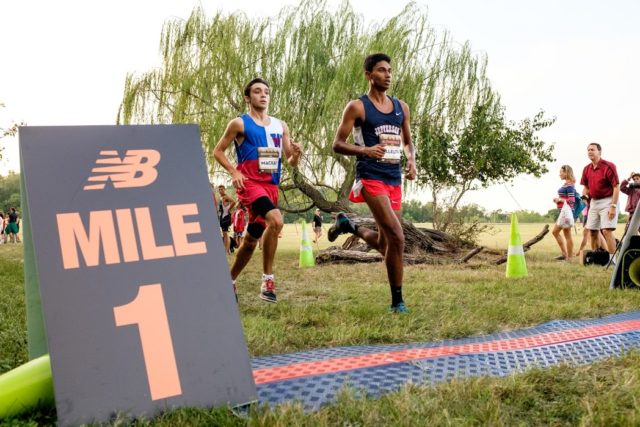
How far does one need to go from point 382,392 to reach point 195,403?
0.80 m

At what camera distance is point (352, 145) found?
4746 millimetres

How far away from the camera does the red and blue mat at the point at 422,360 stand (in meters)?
2.52

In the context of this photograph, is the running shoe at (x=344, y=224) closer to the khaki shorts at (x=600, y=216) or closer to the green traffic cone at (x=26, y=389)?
the green traffic cone at (x=26, y=389)

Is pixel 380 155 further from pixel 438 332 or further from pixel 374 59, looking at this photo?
pixel 438 332

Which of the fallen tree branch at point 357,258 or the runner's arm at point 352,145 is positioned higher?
the runner's arm at point 352,145

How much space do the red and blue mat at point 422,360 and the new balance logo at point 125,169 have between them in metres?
1.03

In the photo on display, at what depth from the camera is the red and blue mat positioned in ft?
8.27

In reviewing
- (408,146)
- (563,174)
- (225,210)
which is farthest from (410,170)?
(225,210)

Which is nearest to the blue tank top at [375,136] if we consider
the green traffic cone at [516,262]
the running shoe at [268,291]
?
the running shoe at [268,291]

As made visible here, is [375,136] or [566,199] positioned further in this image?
[566,199]

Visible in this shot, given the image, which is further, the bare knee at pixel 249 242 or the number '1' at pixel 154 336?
the bare knee at pixel 249 242

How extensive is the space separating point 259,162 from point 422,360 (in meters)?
2.78

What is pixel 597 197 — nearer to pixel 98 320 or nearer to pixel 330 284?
pixel 330 284

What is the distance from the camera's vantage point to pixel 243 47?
16.7m
